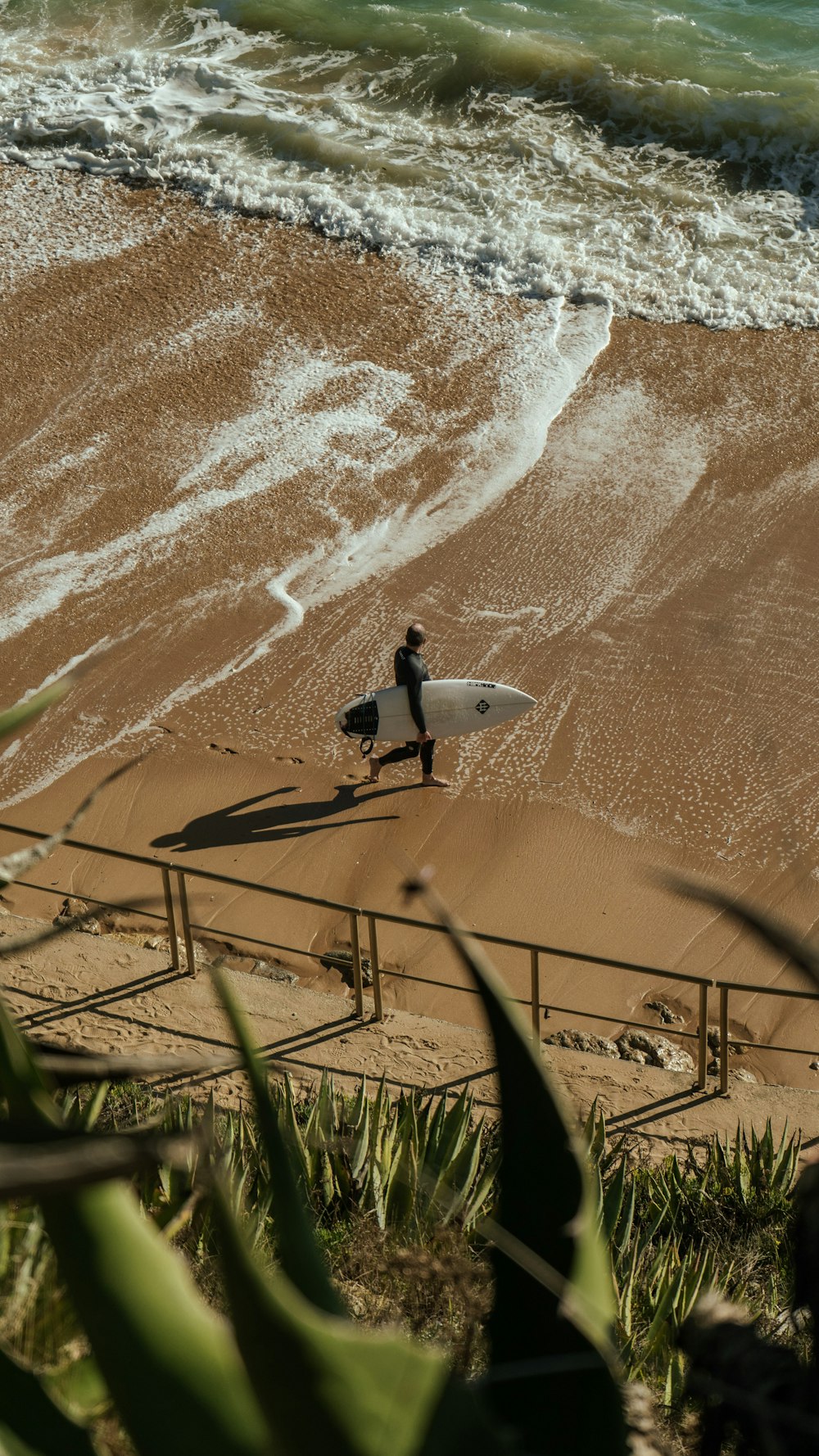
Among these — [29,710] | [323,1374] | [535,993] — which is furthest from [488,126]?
[323,1374]

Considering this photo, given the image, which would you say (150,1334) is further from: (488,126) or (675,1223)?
(488,126)

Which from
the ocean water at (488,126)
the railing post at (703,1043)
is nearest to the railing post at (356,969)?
the railing post at (703,1043)

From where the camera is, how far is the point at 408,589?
13008 millimetres

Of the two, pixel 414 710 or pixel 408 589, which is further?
pixel 408 589

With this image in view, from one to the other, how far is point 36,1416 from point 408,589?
11.2 meters

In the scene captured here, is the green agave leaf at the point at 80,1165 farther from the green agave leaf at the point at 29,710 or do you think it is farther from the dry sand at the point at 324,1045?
the dry sand at the point at 324,1045

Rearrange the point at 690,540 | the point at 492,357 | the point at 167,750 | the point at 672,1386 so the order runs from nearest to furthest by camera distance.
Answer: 1. the point at 672,1386
2. the point at 167,750
3. the point at 690,540
4. the point at 492,357

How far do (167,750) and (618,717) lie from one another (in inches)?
149

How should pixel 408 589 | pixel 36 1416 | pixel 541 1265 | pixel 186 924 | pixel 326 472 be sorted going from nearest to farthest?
pixel 541 1265 → pixel 36 1416 → pixel 186 924 → pixel 408 589 → pixel 326 472

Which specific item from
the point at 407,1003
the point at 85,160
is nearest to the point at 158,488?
the point at 407,1003

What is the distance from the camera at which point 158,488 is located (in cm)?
1426

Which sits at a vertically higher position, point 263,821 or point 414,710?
point 414,710

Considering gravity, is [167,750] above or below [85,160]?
below

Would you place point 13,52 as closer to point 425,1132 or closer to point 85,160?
point 85,160
